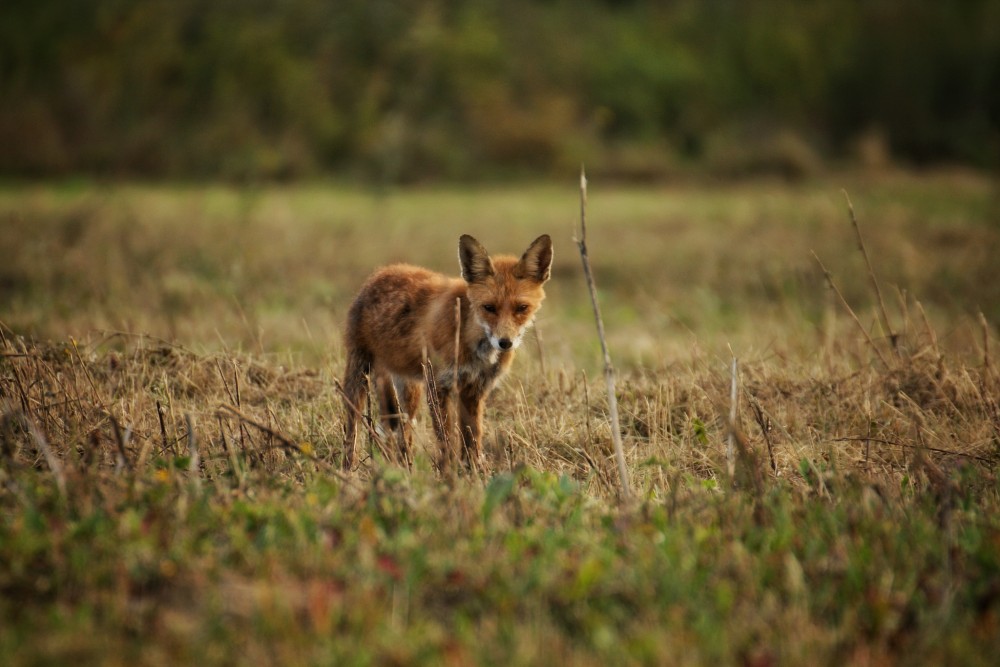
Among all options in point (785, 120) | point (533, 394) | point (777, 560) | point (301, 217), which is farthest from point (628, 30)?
point (777, 560)

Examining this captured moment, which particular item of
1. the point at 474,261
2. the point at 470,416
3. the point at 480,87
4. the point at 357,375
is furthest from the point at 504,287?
the point at 480,87

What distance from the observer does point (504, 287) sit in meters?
5.88

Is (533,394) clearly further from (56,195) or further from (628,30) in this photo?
(628,30)

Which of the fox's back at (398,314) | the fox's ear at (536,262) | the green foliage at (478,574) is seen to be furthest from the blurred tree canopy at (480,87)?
the green foliage at (478,574)

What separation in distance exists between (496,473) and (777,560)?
169 cm

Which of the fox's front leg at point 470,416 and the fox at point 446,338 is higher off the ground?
the fox at point 446,338

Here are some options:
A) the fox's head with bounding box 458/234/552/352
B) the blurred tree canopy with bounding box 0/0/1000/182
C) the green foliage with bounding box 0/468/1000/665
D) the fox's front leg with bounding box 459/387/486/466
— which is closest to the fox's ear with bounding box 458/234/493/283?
the fox's head with bounding box 458/234/552/352

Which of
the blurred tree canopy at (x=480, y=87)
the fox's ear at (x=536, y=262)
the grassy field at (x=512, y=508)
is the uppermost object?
the blurred tree canopy at (x=480, y=87)

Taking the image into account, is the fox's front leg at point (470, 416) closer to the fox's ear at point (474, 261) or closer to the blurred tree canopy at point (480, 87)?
the fox's ear at point (474, 261)

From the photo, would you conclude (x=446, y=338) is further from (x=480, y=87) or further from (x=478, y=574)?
(x=480, y=87)

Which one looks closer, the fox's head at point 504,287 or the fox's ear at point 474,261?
the fox's head at point 504,287

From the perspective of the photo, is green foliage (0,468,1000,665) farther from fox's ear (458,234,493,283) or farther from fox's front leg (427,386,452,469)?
fox's ear (458,234,493,283)

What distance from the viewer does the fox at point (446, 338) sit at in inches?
224

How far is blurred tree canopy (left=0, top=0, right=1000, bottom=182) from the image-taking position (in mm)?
24219
